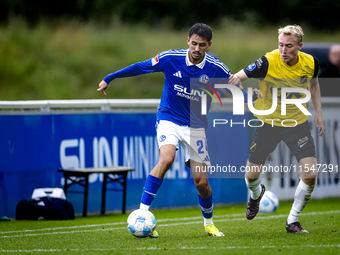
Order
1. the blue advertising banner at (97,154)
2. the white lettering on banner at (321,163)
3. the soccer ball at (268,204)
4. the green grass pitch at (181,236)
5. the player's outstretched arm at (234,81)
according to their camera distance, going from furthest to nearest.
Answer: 1. the white lettering on banner at (321,163)
2. the blue advertising banner at (97,154)
3. the soccer ball at (268,204)
4. the player's outstretched arm at (234,81)
5. the green grass pitch at (181,236)

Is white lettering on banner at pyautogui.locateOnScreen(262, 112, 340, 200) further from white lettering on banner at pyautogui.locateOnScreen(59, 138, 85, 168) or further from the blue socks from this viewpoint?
the blue socks

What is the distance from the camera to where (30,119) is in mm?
9125

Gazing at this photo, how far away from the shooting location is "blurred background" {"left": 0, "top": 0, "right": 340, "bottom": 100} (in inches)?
782

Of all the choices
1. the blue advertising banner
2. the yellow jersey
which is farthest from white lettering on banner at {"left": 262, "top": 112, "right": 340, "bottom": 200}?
the yellow jersey

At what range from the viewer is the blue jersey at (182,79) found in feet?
20.5

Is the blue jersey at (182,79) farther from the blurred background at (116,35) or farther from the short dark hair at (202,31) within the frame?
the blurred background at (116,35)

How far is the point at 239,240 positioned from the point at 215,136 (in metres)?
4.70

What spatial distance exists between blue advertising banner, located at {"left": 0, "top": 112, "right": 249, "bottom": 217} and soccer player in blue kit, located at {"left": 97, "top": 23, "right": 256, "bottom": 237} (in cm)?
329

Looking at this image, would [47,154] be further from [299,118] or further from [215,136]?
[299,118]

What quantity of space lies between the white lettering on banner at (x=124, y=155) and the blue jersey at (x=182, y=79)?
3368 mm

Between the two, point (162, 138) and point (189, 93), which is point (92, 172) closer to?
point (162, 138)

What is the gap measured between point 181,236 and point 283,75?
2231 mm

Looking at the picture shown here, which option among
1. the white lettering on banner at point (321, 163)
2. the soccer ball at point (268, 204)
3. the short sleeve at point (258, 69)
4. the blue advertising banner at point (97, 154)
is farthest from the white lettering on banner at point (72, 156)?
the short sleeve at point (258, 69)

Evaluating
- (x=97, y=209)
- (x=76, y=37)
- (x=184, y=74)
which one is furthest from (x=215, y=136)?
(x=76, y=37)
